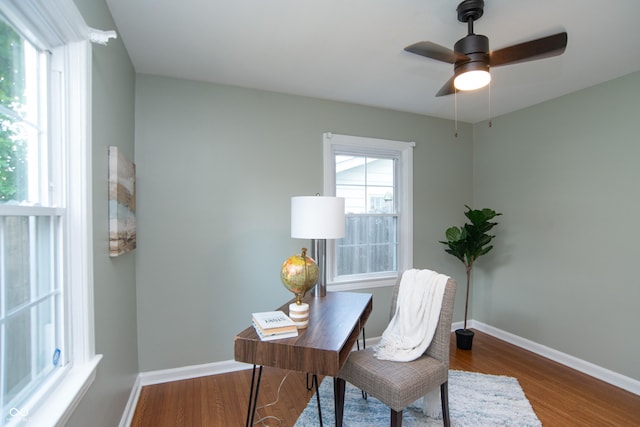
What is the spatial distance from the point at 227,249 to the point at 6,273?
6.13ft

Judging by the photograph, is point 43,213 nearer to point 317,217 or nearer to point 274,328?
point 274,328

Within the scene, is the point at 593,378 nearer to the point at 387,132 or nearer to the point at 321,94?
the point at 387,132

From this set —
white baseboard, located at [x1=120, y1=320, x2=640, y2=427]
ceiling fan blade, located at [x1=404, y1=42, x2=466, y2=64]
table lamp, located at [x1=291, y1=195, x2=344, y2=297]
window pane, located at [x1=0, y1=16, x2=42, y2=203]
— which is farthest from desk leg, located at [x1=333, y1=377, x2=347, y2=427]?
ceiling fan blade, located at [x1=404, y1=42, x2=466, y2=64]

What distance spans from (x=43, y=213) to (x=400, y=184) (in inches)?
123

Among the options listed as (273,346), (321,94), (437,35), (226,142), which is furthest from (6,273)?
(321,94)

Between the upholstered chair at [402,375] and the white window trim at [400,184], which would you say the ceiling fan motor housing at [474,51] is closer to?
the upholstered chair at [402,375]

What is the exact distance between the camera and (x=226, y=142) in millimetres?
2797

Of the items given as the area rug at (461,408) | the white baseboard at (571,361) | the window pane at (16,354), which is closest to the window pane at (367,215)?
the area rug at (461,408)

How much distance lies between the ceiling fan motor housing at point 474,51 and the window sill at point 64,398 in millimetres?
2288

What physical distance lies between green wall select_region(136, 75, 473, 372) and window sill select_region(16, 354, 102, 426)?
51.9 inches

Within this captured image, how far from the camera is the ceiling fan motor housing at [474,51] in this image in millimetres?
1685

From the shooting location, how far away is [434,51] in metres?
1.66

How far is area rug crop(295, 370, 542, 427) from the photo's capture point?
207cm

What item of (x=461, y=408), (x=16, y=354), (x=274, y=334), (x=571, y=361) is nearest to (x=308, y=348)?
(x=274, y=334)
